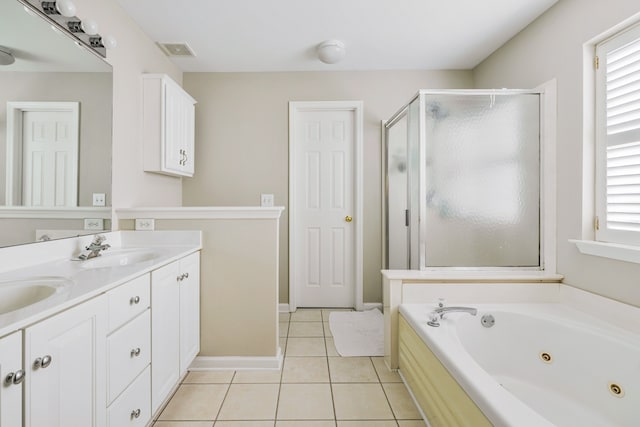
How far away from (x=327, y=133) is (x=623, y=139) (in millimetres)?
2180

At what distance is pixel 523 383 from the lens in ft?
5.03

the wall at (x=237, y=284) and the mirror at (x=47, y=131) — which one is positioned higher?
the mirror at (x=47, y=131)

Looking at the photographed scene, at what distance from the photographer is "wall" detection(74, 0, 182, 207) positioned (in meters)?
1.85

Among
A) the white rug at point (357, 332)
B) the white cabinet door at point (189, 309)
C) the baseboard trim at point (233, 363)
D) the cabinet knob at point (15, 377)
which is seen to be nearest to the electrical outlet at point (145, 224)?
the white cabinet door at point (189, 309)

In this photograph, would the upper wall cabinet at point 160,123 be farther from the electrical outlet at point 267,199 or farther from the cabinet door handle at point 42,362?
the cabinet door handle at point 42,362

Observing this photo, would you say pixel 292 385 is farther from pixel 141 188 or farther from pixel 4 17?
pixel 4 17

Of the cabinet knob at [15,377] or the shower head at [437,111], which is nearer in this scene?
the cabinet knob at [15,377]

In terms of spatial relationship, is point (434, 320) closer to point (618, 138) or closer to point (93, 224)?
point (618, 138)

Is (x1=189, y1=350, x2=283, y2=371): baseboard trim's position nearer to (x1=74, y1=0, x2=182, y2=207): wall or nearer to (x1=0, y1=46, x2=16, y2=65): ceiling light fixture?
(x1=74, y1=0, x2=182, y2=207): wall

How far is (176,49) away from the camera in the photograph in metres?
2.49

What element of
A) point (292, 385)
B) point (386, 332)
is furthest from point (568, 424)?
point (292, 385)

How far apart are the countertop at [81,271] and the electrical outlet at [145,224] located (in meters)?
0.03

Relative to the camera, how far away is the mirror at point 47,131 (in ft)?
4.00

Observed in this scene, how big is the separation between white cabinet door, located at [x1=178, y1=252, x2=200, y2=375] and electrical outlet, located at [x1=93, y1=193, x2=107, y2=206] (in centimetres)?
62
